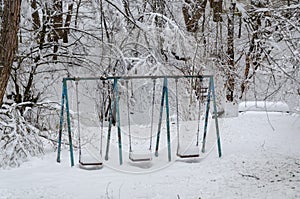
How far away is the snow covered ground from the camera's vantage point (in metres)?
4.16

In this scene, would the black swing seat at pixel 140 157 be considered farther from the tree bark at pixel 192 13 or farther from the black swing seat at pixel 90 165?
the tree bark at pixel 192 13

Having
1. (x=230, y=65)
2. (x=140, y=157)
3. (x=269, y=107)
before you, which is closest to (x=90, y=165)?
(x=140, y=157)

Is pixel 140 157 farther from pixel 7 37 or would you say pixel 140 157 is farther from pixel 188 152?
pixel 7 37

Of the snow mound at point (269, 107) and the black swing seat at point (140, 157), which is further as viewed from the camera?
the snow mound at point (269, 107)

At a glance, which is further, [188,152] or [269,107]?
[269,107]

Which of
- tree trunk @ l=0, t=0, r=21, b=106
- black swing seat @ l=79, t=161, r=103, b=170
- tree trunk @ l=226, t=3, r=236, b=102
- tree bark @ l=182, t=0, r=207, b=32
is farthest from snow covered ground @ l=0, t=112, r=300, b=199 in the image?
tree trunk @ l=226, t=3, r=236, b=102

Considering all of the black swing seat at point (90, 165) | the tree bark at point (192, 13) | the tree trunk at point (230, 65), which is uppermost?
the tree bark at point (192, 13)

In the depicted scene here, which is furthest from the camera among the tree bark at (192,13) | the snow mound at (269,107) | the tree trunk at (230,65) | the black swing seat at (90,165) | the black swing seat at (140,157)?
the tree trunk at (230,65)

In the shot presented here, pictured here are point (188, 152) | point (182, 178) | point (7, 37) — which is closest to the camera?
point (7, 37)

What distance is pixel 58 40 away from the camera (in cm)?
A: 724

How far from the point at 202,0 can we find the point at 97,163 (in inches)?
237

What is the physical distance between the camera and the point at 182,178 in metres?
4.73

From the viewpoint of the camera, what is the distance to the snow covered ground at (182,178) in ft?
13.7

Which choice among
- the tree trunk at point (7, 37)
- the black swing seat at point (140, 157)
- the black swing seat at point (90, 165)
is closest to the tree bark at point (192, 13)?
the black swing seat at point (140, 157)
